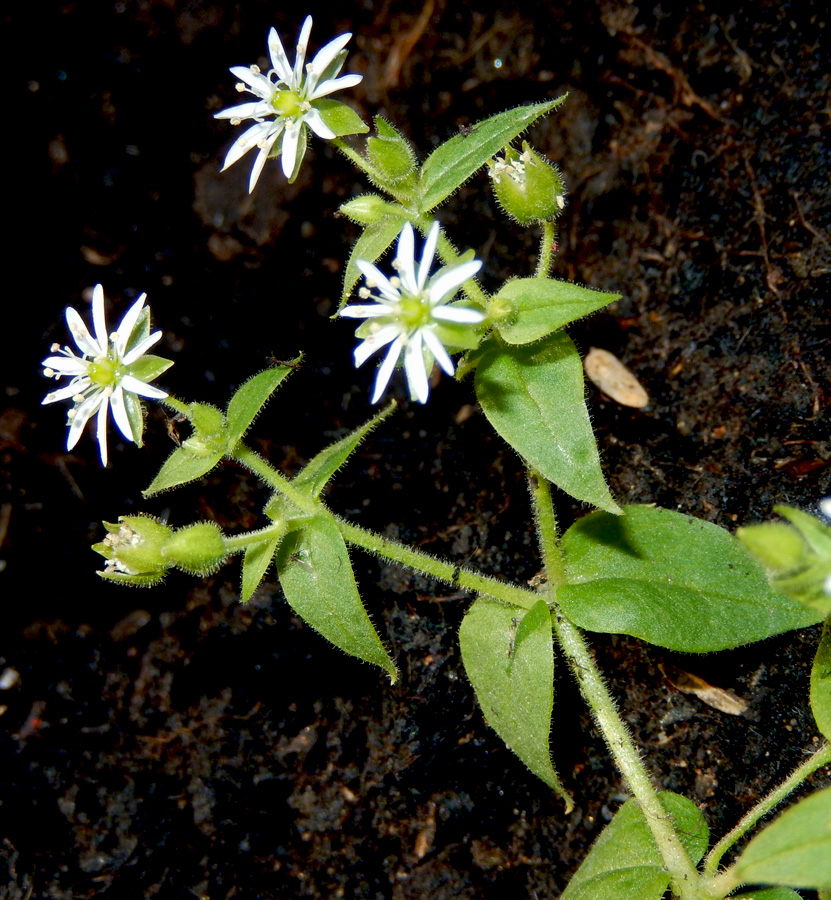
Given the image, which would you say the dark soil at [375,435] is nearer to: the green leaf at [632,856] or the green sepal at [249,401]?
the green leaf at [632,856]

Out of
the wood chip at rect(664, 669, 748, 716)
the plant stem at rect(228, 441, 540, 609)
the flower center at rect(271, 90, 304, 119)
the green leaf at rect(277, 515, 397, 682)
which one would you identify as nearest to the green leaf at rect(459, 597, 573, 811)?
the plant stem at rect(228, 441, 540, 609)

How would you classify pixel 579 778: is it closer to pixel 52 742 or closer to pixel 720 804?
pixel 720 804

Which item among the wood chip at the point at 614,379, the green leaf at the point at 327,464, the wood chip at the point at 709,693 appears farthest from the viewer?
the wood chip at the point at 614,379

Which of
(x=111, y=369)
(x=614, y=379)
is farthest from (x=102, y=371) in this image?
(x=614, y=379)

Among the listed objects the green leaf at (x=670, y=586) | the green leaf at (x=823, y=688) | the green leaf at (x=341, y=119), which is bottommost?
the green leaf at (x=823, y=688)

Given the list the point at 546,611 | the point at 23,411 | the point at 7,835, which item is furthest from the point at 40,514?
the point at 546,611

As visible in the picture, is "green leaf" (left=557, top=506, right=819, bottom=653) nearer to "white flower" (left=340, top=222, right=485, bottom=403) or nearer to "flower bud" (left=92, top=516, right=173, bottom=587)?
"white flower" (left=340, top=222, right=485, bottom=403)

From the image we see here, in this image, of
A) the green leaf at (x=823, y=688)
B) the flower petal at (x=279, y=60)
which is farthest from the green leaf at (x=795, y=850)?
the flower petal at (x=279, y=60)
